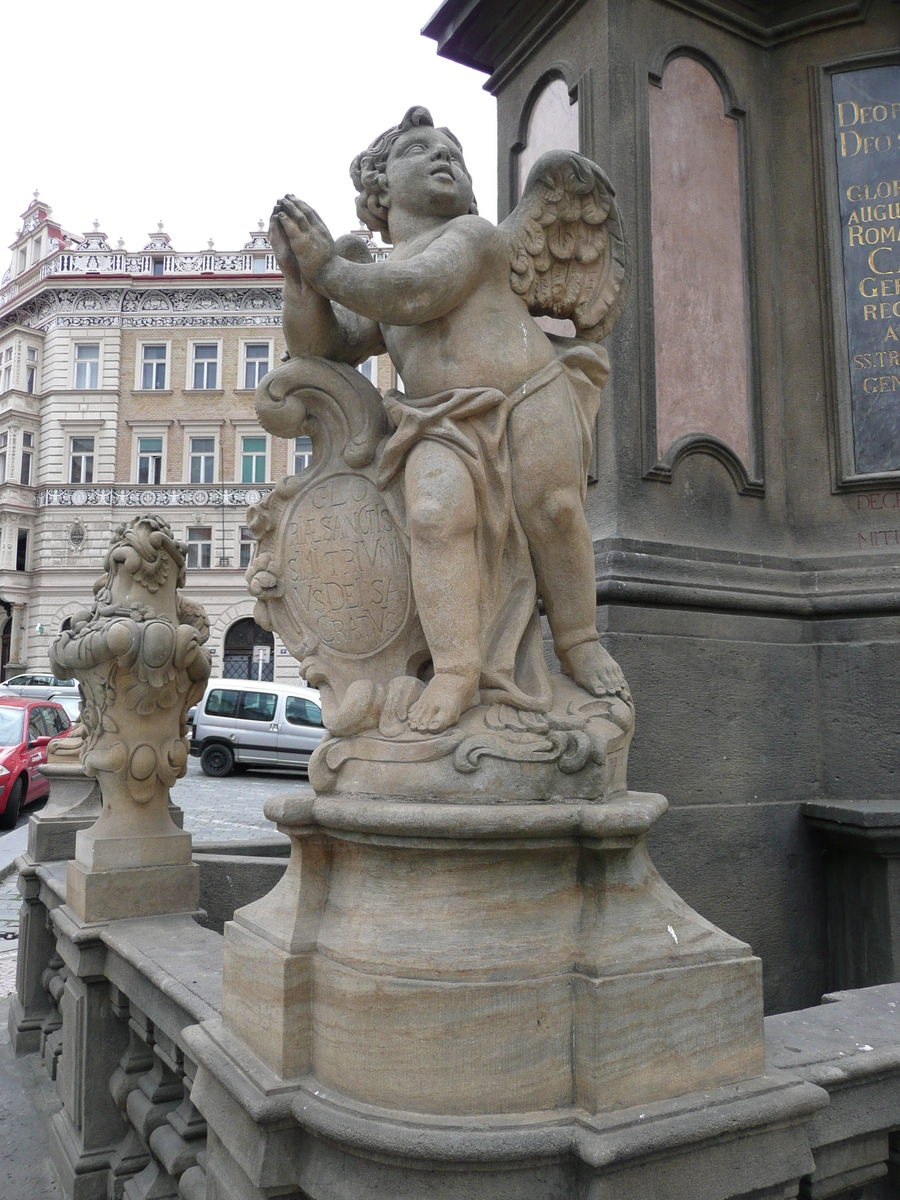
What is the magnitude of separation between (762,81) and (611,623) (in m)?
3.10

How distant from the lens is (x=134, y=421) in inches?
1356

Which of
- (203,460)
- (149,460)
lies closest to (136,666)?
(203,460)

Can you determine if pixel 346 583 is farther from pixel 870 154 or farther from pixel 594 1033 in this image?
pixel 870 154

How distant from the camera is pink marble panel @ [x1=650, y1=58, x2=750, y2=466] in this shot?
15.2 feet

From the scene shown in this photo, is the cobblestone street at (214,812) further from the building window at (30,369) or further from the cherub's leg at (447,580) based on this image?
the building window at (30,369)

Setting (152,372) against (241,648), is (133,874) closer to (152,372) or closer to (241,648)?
(241,648)

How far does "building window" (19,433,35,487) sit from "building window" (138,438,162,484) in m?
4.68

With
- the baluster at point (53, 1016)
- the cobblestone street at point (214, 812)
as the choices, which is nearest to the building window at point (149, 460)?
the cobblestone street at point (214, 812)

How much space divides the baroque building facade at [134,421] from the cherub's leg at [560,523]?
31.2 metres

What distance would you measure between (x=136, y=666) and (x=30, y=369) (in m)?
36.5

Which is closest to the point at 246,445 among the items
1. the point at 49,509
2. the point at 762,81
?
the point at 49,509

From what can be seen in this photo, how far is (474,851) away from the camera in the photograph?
2027mm

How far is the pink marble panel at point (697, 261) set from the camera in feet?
15.2

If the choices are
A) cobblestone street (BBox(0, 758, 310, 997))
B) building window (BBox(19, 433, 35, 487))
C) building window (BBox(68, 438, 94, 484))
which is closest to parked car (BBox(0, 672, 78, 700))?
cobblestone street (BBox(0, 758, 310, 997))
